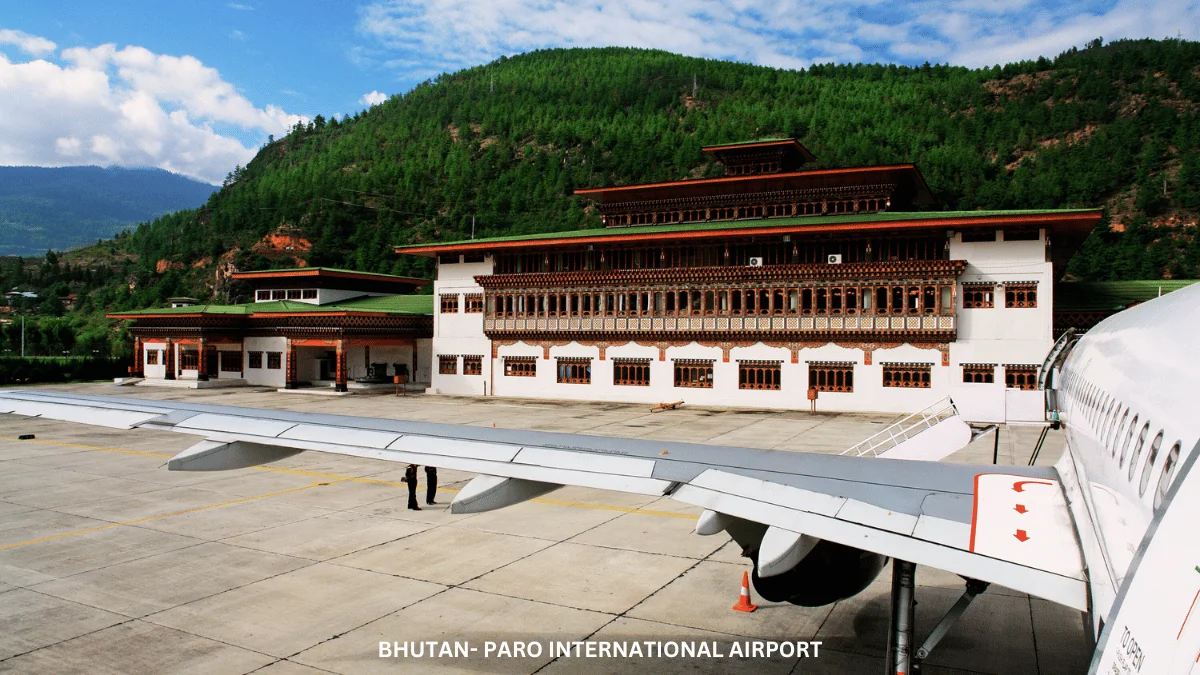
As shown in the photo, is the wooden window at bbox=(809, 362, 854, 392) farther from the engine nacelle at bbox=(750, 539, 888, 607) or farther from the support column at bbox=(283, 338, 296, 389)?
the support column at bbox=(283, 338, 296, 389)

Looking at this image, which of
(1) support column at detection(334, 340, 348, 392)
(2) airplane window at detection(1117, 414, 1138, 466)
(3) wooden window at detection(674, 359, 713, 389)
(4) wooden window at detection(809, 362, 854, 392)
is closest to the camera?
(2) airplane window at detection(1117, 414, 1138, 466)

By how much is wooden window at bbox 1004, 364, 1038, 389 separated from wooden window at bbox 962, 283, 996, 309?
3.22m

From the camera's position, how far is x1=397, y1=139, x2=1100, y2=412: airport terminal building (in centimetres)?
3781

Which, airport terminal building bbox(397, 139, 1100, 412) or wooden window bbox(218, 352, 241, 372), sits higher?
airport terminal building bbox(397, 139, 1100, 412)

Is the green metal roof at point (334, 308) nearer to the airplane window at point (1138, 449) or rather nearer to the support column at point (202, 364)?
the support column at point (202, 364)

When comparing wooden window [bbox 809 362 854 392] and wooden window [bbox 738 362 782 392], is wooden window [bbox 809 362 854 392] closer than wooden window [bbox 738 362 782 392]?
Yes

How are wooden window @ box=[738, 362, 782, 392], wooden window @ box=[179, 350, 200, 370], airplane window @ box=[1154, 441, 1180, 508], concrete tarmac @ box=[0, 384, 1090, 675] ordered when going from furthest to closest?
wooden window @ box=[179, 350, 200, 370]
wooden window @ box=[738, 362, 782, 392]
concrete tarmac @ box=[0, 384, 1090, 675]
airplane window @ box=[1154, 441, 1180, 508]

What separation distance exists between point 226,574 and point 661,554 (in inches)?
289

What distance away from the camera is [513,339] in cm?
4938

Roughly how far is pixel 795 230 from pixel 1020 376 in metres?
13.1

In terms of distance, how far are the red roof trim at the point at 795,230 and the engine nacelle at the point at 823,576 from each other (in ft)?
112

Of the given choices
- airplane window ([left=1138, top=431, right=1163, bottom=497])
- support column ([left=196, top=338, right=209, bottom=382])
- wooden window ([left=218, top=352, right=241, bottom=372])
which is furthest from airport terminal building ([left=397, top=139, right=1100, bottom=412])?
airplane window ([left=1138, top=431, right=1163, bottom=497])

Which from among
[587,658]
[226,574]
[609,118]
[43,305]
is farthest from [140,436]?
[609,118]

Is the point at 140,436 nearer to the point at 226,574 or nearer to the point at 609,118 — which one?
the point at 226,574
